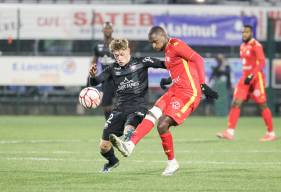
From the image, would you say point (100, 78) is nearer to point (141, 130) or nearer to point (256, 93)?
point (141, 130)

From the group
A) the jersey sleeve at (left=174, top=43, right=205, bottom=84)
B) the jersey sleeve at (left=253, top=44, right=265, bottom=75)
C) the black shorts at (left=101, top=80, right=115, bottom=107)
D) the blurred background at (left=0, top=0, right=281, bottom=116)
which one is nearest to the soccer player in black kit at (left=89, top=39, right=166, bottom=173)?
the jersey sleeve at (left=174, top=43, right=205, bottom=84)

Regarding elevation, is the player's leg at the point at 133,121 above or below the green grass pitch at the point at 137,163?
above

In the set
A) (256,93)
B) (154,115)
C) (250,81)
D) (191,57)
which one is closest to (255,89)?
(256,93)

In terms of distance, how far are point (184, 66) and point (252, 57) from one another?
718 cm

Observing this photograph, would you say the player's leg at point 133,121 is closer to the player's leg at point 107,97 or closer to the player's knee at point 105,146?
the player's knee at point 105,146

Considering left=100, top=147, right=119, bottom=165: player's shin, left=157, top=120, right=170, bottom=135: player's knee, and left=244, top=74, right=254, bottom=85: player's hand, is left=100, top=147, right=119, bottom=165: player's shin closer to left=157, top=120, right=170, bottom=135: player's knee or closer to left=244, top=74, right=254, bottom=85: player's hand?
left=157, top=120, right=170, bottom=135: player's knee

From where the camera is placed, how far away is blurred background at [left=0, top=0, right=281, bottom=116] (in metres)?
28.4

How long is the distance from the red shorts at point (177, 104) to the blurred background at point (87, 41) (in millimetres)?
16813

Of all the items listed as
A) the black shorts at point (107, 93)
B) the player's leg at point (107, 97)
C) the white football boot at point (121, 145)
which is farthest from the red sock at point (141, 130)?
the black shorts at point (107, 93)

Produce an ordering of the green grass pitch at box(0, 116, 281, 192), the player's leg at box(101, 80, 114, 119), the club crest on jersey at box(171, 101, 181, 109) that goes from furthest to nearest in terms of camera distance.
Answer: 1. the player's leg at box(101, 80, 114, 119)
2. the club crest on jersey at box(171, 101, 181, 109)
3. the green grass pitch at box(0, 116, 281, 192)

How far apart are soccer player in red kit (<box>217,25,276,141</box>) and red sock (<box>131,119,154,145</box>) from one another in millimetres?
7445

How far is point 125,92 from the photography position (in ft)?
39.6

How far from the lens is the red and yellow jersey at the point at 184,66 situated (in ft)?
38.7

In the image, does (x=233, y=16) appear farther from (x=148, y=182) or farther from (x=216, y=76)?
(x=148, y=182)
